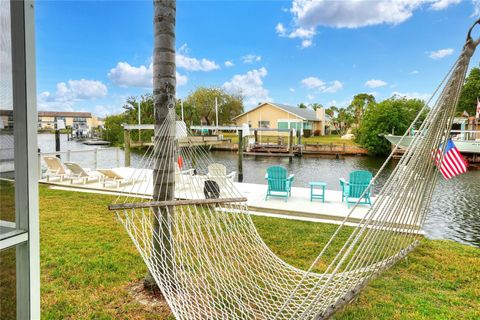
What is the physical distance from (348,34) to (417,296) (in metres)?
35.8

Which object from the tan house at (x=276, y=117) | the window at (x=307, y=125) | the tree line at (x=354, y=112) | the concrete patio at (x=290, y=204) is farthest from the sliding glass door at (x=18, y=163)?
the window at (x=307, y=125)

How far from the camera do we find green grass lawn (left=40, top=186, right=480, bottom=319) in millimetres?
2479

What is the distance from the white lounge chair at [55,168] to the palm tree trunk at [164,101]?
6.52 metres

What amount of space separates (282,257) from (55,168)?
705cm

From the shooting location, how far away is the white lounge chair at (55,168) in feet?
26.1

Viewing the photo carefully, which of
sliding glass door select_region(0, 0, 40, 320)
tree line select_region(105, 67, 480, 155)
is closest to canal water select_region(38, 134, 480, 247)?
tree line select_region(105, 67, 480, 155)

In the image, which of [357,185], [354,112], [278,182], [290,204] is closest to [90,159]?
[278,182]

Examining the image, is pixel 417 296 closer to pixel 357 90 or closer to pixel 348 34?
pixel 348 34

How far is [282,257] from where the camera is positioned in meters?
3.60

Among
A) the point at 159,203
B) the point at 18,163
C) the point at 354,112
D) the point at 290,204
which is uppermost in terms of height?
the point at 354,112

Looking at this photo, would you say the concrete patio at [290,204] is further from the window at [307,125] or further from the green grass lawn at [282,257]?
the window at [307,125]

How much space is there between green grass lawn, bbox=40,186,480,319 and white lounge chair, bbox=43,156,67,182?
348cm

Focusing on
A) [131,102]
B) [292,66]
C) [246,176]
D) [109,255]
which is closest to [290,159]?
[246,176]

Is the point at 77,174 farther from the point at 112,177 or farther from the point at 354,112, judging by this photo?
the point at 354,112
